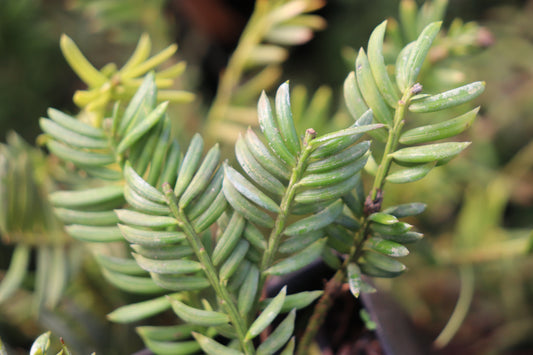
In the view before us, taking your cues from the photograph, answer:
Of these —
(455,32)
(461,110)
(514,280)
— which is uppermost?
(455,32)

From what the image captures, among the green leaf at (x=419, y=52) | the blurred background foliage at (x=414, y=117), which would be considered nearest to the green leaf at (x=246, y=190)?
the green leaf at (x=419, y=52)

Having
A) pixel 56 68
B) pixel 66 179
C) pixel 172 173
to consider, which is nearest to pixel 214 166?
pixel 172 173

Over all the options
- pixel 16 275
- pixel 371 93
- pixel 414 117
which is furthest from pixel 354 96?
pixel 414 117

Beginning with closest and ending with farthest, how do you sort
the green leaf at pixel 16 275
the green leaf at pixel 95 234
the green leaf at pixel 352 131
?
the green leaf at pixel 352 131 < the green leaf at pixel 95 234 < the green leaf at pixel 16 275

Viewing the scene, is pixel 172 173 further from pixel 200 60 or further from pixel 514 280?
pixel 200 60

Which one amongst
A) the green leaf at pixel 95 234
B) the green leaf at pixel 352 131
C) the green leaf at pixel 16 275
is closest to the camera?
the green leaf at pixel 352 131

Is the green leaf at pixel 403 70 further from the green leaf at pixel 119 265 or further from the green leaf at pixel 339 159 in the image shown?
the green leaf at pixel 119 265

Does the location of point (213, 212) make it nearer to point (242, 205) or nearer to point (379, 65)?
point (242, 205)

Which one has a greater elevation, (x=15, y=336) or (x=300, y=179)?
(x=300, y=179)
